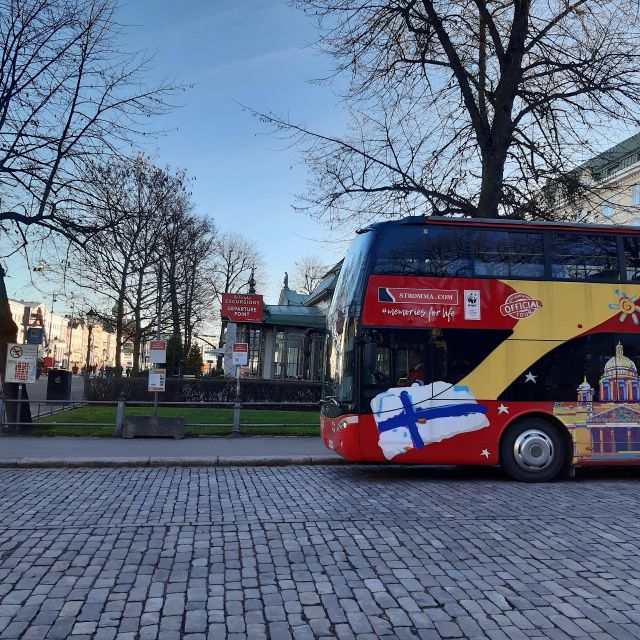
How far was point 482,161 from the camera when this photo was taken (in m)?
15.5

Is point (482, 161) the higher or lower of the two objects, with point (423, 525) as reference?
higher

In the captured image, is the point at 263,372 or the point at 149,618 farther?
the point at 263,372

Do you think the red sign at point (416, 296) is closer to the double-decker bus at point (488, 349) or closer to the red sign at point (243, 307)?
the double-decker bus at point (488, 349)

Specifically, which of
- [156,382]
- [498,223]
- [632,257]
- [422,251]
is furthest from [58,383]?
[632,257]

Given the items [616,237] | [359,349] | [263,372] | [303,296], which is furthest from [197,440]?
[303,296]

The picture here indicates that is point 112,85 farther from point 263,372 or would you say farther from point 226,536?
point 263,372

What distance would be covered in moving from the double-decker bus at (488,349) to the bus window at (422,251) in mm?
18

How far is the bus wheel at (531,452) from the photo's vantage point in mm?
9992

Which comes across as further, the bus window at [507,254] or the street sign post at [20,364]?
the street sign post at [20,364]

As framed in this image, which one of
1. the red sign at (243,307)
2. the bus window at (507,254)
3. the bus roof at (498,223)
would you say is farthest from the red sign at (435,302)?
the red sign at (243,307)

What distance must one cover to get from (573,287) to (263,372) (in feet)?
91.1

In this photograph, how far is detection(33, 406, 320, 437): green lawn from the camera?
610 inches

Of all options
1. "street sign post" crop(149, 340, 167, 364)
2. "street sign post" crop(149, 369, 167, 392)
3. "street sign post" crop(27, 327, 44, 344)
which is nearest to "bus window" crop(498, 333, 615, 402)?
"street sign post" crop(149, 369, 167, 392)

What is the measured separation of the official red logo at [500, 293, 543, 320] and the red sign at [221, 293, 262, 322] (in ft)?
67.7
